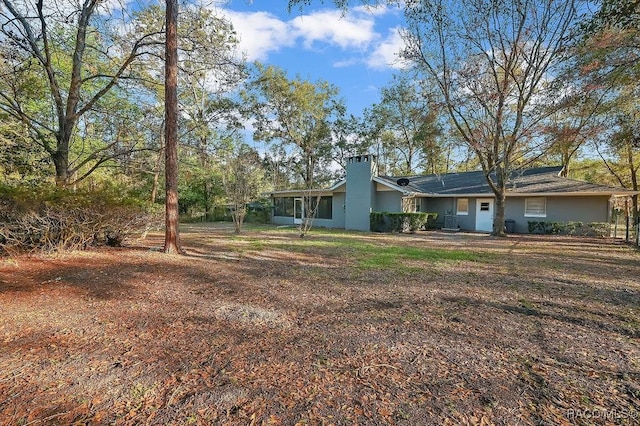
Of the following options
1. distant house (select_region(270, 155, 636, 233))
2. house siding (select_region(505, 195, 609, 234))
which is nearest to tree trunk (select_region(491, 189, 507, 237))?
distant house (select_region(270, 155, 636, 233))

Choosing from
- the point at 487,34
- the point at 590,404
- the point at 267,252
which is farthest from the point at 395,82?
the point at 590,404

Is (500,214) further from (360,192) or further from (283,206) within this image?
(283,206)

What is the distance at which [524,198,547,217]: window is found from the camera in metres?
16.1

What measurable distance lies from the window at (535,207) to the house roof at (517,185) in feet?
2.17

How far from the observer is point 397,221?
16141 mm

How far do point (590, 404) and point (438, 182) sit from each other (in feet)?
64.9

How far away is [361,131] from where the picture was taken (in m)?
31.1

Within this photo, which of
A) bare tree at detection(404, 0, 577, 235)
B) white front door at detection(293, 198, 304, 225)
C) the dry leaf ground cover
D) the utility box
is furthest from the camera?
white front door at detection(293, 198, 304, 225)

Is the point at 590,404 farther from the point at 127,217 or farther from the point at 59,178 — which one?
the point at 59,178

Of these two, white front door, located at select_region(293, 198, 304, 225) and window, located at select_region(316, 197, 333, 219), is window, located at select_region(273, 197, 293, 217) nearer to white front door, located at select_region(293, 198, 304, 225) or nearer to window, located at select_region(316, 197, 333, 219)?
white front door, located at select_region(293, 198, 304, 225)

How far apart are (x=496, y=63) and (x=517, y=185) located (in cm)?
706

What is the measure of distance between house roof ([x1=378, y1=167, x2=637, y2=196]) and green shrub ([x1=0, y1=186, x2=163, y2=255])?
12.9 meters

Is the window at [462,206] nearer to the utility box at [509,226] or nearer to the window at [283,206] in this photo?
the utility box at [509,226]

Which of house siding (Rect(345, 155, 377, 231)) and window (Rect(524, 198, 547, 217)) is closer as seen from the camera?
window (Rect(524, 198, 547, 217))
